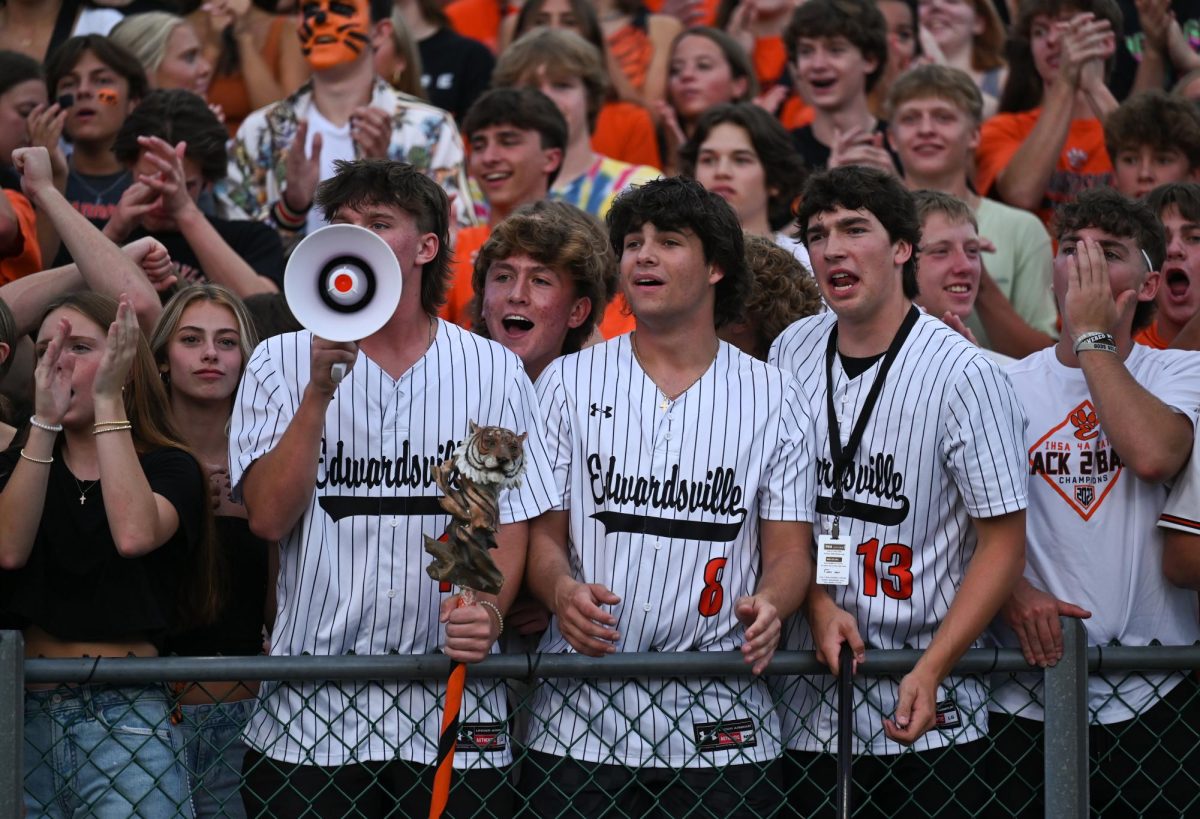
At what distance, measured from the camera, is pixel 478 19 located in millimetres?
10102

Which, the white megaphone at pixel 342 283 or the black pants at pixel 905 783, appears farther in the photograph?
the black pants at pixel 905 783

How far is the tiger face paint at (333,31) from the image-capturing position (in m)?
7.30

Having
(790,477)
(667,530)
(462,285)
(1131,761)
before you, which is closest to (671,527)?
(667,530)

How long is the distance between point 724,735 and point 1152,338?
2.45m

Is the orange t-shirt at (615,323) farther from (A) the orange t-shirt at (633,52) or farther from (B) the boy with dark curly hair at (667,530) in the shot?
(A) the orange t-shirt at (633,52)

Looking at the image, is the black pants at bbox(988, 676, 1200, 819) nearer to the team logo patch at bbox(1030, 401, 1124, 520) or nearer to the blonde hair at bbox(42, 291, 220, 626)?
the team logo patch at bbox(1030, 401, 1124, 520)

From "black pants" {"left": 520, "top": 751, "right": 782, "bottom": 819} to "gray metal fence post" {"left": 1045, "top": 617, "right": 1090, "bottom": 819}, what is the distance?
0.66m

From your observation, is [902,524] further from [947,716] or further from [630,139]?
[630,139]

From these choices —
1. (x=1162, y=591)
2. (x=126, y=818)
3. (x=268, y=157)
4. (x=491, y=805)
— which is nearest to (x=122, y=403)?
(x=126, y=818)

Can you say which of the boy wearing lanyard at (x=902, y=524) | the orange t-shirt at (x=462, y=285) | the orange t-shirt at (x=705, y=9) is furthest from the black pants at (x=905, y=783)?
the orange t-shirt at (x=705, y=9)

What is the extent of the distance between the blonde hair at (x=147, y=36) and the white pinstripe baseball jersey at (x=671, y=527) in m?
4.31

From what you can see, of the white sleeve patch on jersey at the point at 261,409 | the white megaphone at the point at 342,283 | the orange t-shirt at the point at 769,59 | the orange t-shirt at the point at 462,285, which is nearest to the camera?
the white megaphone at the point at 342,283

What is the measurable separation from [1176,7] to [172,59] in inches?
204

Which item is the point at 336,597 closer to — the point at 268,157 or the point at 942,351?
the point at 942,351
